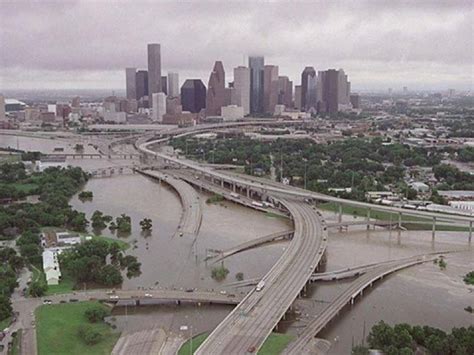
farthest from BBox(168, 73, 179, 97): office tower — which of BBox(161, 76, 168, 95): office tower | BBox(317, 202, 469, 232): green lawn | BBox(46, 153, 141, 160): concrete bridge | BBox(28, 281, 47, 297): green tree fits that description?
BBox(28, 281, 47, 297): green tree

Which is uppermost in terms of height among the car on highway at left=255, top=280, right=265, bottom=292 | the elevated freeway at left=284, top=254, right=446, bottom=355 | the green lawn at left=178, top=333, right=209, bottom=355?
the car on highway at left=255, top=280, right=265, bottom=292

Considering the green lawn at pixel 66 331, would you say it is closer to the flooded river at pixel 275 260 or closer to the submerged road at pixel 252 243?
the flooded river at pixel 275 260

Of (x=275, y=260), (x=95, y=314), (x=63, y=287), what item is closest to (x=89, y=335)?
(x=95, y=314)

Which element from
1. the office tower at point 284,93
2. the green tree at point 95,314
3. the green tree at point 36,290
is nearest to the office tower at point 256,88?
the office tower at point 284,93

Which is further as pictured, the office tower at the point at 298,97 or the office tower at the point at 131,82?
the office tower at the point at 131,82

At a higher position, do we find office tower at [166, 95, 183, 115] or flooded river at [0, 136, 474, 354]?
office tower at [166, 95, 183, 115]

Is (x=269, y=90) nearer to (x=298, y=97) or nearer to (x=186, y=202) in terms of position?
(x=298, y=97)

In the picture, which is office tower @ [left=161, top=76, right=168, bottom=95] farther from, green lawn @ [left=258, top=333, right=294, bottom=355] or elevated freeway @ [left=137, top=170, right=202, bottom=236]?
green lawn @ [left=258, top=333, right=294, bottom=355]
